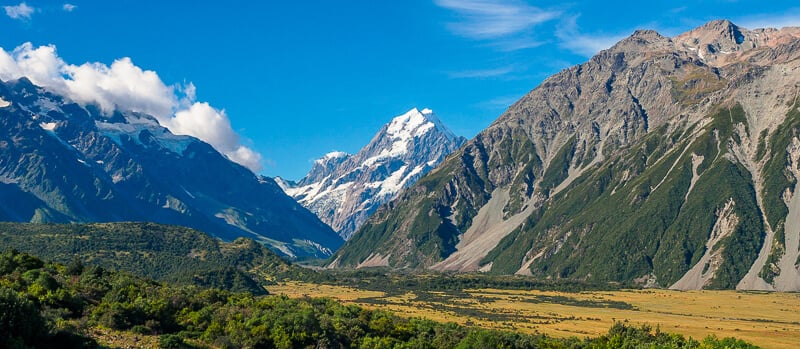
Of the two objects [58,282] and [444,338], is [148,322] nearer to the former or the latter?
[58,282]

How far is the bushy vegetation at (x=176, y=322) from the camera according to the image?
57.5 metres

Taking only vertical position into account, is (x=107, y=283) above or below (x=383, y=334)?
above

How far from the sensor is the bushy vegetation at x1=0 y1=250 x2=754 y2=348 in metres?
57.5

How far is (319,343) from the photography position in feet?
299

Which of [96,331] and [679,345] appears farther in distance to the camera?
[679,345]

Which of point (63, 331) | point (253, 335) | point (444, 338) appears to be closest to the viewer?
point (63, 331)

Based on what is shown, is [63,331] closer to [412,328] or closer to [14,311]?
[14,311]

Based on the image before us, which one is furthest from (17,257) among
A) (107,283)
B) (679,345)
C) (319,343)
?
(679,345)

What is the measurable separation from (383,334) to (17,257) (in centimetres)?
5965

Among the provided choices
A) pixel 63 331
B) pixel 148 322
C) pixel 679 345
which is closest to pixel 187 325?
pixel 148 322

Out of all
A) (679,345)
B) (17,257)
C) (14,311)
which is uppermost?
(17,257)

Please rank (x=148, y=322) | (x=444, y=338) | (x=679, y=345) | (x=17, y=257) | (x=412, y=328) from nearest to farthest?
(x=148, y=322) < (x=17, y=257) < (x=679, y=345) < (x=444, y=338) < (x=412, y=328)

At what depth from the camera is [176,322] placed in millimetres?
87062

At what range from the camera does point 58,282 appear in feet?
288
